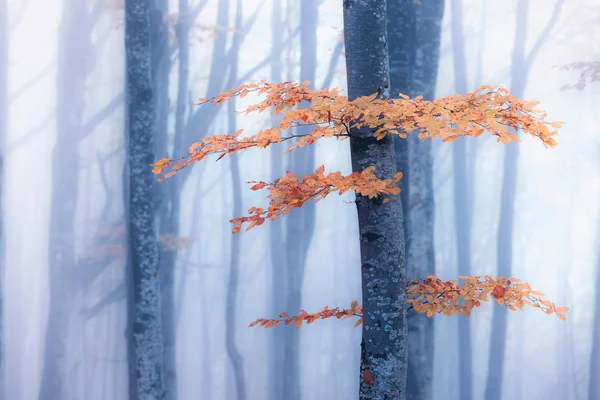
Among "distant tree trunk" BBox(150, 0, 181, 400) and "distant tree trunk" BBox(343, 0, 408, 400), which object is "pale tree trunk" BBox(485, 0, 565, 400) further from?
"distant tree trunk" BBox(150, 0, 181, 400)

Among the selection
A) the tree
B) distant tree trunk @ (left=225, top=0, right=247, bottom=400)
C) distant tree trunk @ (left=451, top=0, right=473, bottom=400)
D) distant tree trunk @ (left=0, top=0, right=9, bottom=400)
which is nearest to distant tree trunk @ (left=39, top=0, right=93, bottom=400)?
distant tree trunk @ (left=0, top=0, right=9, bottom=400)

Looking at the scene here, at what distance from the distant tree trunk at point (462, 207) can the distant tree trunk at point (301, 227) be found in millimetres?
1295

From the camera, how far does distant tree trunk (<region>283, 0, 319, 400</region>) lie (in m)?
4.82

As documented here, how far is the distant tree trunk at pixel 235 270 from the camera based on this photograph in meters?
4.84

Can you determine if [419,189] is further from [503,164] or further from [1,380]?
[1,380]

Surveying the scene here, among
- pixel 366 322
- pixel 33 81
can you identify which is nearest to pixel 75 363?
pixel 33 81

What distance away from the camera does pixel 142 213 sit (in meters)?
4.59

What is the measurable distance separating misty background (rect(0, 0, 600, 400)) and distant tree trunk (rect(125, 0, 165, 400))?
31cm

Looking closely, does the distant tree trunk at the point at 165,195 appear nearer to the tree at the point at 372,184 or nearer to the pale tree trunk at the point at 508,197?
the tree at the point at 372,184

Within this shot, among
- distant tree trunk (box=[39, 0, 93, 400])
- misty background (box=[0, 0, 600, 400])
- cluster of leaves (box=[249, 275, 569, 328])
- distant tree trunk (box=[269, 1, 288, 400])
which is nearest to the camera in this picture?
cluster of leaves (box=[249, 275, 569, 328])

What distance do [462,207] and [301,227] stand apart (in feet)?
4.91

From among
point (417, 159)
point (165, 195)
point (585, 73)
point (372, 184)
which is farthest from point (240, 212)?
point (585, 73)

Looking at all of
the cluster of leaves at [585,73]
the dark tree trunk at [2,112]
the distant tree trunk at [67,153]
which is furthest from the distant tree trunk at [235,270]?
the cluster of leaves at [585,73]

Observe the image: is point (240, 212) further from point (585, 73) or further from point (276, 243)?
point (585, 73)
